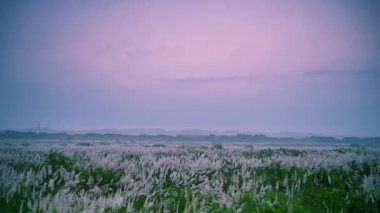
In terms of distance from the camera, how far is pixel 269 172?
10.3 metres

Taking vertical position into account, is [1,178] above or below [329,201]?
above

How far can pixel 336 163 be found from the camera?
37.0 feet

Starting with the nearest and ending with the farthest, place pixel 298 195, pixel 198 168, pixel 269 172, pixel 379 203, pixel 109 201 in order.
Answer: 1. pixel 109 201
2. pixel 379 203
3. pixel 298 195
4. pixel 198 168
5. pixel 269 172

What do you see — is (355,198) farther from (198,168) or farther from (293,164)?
(293,164)

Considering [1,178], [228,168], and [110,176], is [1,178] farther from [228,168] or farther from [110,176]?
[228,168]

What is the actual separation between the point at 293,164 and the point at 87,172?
259 inches

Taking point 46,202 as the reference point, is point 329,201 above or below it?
below

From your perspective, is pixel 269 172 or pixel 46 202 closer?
pixel 46 202

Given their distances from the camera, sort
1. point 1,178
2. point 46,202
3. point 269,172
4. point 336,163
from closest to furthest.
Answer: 1. point 46,202
2. point 1,178
3. point 269,172
4. point 336,163

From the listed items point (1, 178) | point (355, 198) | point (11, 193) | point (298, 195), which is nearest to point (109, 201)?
point (11, 193)

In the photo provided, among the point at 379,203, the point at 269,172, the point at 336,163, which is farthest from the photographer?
the point at 336,163

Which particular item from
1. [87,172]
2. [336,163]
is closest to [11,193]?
[87,172]

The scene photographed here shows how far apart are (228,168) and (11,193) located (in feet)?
23.7

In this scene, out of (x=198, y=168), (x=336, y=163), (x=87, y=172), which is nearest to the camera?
(x=87, y=172)
